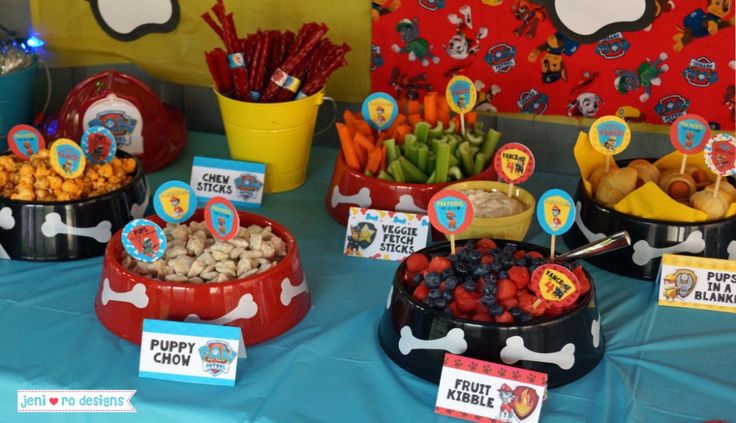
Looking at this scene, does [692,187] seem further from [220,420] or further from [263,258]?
[220,420]

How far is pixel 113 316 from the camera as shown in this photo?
1.62m

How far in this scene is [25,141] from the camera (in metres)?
1.97

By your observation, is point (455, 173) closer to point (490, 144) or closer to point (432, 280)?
point (490, 144)

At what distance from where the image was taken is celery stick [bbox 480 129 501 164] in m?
2.06

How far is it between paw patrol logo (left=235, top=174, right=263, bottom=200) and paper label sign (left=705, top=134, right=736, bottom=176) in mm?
1012

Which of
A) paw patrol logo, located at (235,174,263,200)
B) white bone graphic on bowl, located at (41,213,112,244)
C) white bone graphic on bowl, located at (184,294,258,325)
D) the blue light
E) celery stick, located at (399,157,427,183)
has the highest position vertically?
the blue light

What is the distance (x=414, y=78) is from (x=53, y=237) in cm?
103

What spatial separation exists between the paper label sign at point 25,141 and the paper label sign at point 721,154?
4.60 feet

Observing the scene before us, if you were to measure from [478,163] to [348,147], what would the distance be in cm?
30

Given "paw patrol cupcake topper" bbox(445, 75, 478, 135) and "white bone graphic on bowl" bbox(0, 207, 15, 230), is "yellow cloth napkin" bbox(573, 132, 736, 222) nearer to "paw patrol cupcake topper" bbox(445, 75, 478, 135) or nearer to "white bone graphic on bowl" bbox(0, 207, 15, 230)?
"paw patrol cupcake topper" bbox(445, 75, 478, 135)

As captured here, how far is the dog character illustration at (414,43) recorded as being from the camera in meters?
2.35

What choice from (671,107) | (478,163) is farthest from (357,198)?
(671,107)

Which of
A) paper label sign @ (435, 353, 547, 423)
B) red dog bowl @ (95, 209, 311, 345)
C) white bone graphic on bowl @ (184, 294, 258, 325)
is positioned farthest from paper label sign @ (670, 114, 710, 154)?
white bone graphic on bowl @ (184, 294, 258, 325)

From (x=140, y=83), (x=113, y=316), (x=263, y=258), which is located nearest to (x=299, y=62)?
(x=140, y=83)
